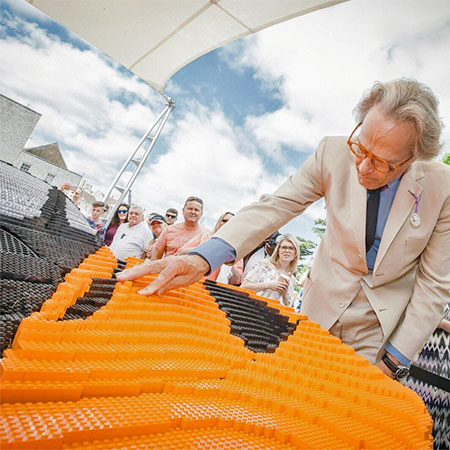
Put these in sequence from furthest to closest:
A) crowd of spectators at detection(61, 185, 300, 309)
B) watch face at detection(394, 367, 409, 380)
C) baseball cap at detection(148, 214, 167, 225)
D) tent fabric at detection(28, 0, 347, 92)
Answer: baseball cap at detection(148, 214, 167, 225) → tent fabric at detection(28, 0, 347, 92) → crowd of spectators at detection(61, 185, 300, 309) → watch face at detection(394, 367, 409, 380)

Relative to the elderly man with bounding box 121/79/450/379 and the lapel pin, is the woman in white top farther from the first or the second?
the lapel pin

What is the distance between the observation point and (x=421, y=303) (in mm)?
1562

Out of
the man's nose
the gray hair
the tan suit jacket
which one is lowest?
the tan suit jacket

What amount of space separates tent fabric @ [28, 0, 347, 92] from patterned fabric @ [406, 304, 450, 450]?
15.7 ft

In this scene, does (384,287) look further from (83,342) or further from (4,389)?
(4,389)

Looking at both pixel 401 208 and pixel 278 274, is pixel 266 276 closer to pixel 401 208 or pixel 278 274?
pixel 278 274

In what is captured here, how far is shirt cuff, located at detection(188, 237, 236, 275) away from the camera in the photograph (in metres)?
1.36

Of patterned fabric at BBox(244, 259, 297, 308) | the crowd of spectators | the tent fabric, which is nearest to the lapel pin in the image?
the crowd of spectators

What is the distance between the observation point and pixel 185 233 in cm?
408

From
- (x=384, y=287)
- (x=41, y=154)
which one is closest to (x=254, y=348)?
(x=384, y=287)

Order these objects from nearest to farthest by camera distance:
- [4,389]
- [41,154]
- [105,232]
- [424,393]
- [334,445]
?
[4,389] → [334,445] → [424,393] → [105,232] → [41,154]

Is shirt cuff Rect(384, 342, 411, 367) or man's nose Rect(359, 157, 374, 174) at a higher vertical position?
man's nose Rect(359, 157, 374, 174)

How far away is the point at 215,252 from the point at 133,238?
136 inches

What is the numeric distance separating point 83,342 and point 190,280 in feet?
2.23
